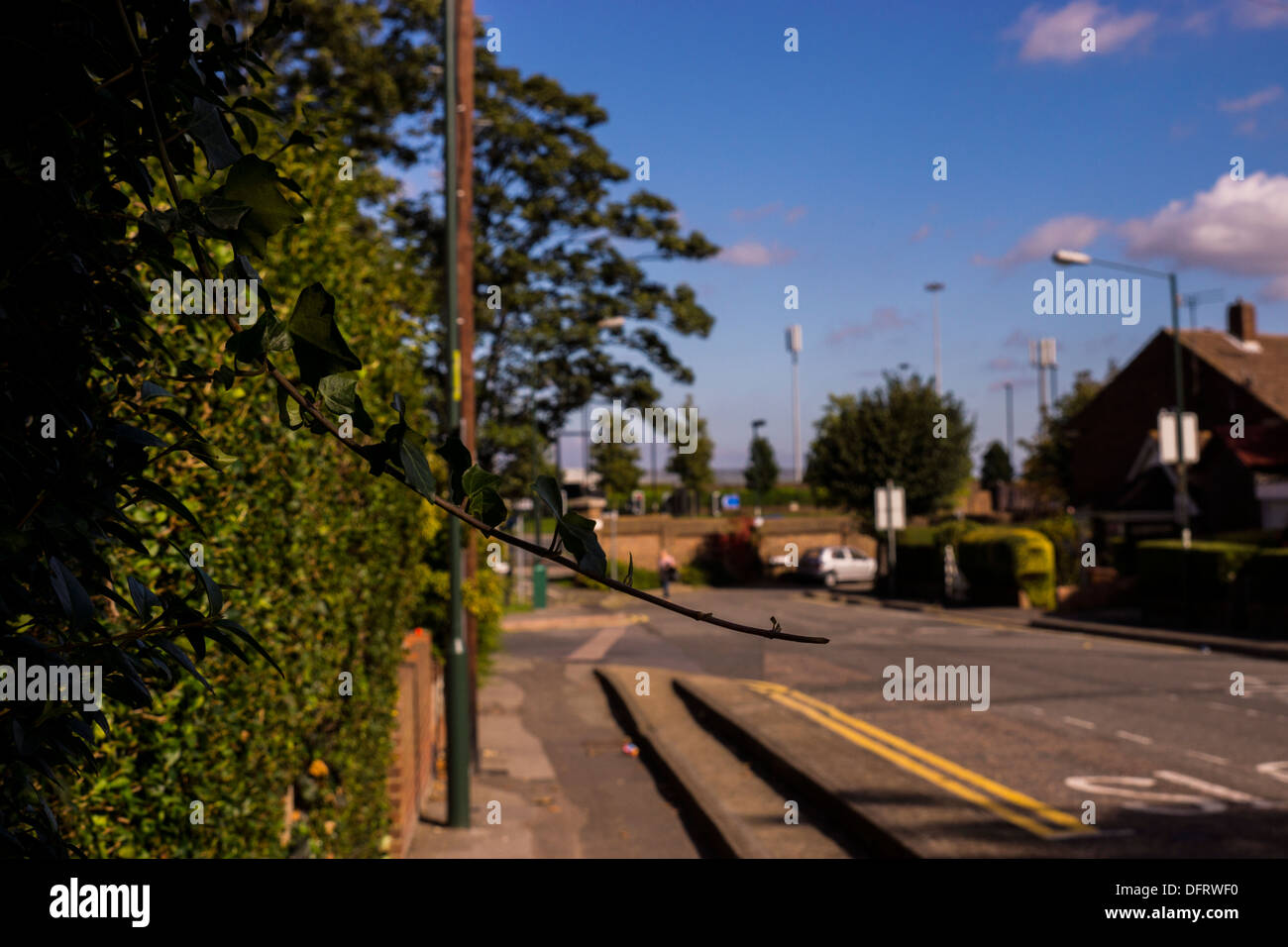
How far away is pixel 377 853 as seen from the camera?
6.90m

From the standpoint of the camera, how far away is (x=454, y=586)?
9.66 metres

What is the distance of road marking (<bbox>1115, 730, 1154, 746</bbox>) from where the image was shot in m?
11.5

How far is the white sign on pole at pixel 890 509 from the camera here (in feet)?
114

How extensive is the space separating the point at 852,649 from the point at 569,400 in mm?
8253

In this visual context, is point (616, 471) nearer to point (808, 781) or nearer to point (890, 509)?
point (890, 509)

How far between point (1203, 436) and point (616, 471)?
93.2 ft

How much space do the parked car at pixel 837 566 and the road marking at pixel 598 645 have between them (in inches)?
705

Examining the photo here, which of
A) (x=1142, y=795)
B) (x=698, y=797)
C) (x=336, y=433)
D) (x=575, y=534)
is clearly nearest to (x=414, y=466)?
(x=336, y=433)

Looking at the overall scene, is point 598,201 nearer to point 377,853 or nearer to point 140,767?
point 377,853

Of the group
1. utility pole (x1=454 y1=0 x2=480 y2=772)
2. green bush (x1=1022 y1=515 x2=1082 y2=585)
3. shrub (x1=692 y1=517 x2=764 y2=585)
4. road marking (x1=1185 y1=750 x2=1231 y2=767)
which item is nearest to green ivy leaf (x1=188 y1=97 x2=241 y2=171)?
utility pole (x1=454 y1=0 x2=480 y2=772)

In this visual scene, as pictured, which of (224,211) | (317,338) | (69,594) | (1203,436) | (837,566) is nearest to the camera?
(317,338)

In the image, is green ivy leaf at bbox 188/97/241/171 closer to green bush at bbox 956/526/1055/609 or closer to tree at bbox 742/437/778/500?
green bush at bbox 956/526/1055/609

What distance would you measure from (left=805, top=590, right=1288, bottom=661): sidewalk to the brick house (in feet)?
28.6

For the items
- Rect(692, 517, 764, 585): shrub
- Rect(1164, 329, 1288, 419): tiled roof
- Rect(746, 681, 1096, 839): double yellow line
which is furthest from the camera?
Rect(692, 517, 764, 585): shrub
